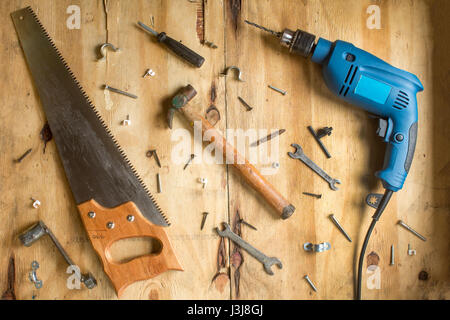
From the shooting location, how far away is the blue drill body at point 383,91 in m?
1.57

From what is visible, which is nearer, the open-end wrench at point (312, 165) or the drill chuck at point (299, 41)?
the drill chuck at point (299, 41)

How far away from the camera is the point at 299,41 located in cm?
161

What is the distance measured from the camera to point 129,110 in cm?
169

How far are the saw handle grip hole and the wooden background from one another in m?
0.01

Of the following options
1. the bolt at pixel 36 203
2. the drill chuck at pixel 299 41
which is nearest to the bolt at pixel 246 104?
the drill chuck at pixel 299 41

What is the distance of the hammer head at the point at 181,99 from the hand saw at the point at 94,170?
0.96 feet

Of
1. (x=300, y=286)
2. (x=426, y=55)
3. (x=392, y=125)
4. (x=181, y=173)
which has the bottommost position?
(x=300, y=286)

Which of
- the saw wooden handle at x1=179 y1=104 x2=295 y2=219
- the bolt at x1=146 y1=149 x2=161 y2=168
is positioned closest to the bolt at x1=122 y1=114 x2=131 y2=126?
the bolt at x1=146 y1=149 x2=161 y2=168

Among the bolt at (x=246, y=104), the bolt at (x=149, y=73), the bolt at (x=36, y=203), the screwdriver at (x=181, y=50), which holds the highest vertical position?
the screwdriver at (x=181, y=50)

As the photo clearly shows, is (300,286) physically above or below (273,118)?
below

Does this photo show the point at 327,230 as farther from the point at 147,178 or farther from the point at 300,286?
the point at 147,178

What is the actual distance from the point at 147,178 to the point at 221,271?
574 mm

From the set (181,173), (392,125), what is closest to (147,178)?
(181,173)

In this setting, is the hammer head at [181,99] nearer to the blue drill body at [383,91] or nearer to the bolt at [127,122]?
the bolt at [127,122]
